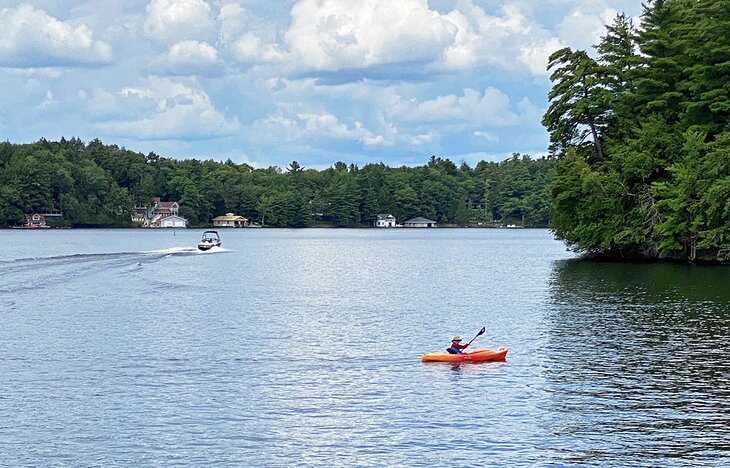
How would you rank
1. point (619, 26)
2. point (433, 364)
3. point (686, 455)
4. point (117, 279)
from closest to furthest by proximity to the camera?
point (686, 455) → point (433, 364) → point (117, 279) → point (619, 26)

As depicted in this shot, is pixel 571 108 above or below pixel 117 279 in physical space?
above

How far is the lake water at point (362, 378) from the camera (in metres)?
24.1

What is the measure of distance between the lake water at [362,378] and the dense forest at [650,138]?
15.4 m

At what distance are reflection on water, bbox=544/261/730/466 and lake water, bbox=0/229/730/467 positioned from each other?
0.09 metres

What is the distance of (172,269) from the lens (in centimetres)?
8794

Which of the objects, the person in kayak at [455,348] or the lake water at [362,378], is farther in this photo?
the person in kayak at [455,348]

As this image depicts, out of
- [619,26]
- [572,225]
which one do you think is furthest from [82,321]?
[619,26]

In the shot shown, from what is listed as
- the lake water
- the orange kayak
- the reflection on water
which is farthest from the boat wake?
the orange kayak

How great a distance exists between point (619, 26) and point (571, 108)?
10047mm

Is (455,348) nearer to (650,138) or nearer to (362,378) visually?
(362,378)

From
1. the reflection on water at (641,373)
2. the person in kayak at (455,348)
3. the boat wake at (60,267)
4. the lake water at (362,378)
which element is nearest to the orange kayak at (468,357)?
the person in kayak at (455,348)

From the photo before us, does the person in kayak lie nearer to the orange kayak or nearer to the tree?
the orange kayak

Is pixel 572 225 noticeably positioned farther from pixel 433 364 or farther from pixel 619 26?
pixel 433 364

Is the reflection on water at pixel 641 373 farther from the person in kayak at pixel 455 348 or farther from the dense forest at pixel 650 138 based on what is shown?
the dense forest at pixel 650 138
